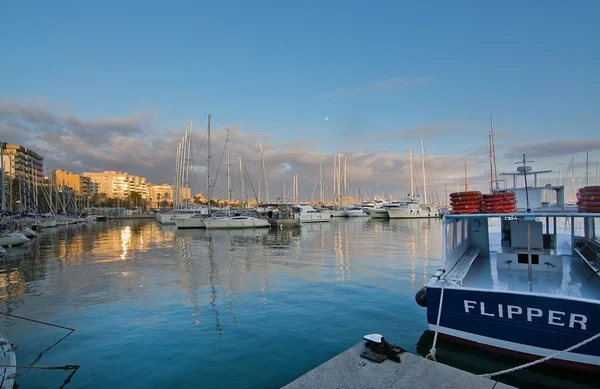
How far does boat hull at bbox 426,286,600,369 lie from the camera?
702 centimetres

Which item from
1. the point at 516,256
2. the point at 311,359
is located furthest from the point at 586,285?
the point at 311,359

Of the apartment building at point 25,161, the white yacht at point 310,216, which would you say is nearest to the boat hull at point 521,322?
the white yacht at point 310,216

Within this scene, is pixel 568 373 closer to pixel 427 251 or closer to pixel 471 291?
pixel 471 291

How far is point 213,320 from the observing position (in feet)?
39.3

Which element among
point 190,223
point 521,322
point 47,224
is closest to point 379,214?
point 190,223

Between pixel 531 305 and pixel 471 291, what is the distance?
118cm

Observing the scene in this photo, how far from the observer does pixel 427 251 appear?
1154 inches

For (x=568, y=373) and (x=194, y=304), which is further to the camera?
(x=194, y=304)

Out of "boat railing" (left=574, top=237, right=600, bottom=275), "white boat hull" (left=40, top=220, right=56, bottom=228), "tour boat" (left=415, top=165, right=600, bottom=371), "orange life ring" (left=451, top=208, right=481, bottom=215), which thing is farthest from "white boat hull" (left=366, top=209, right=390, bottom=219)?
"orange life ring" (left=451, top=208, right=481, bottom=215)

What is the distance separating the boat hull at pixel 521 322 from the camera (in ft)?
23.0

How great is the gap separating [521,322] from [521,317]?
0.13m

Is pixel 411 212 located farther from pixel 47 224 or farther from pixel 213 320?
pixel 213 320

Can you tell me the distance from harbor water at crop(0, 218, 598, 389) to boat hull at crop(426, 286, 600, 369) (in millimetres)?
494

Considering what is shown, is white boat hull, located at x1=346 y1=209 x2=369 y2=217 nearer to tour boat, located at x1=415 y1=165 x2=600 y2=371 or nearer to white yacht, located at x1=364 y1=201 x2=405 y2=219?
white yacht, located at x1=364 y1=201 x2=405 y2=219
